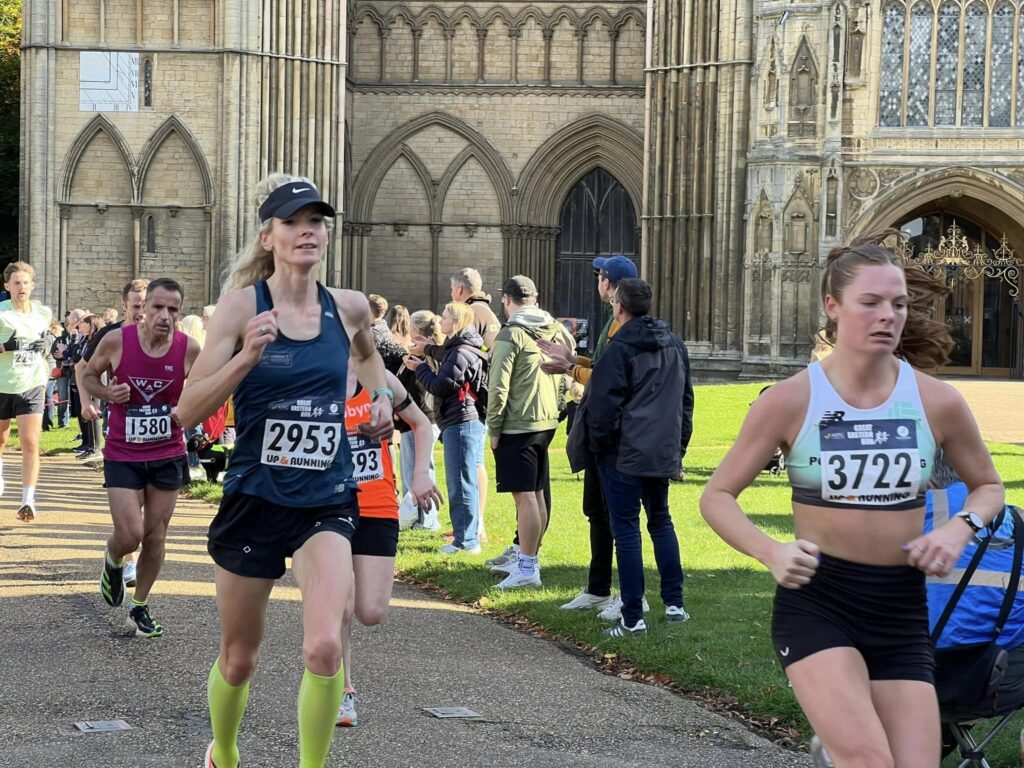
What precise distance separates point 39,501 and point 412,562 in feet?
15.7

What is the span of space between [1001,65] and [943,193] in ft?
9.17

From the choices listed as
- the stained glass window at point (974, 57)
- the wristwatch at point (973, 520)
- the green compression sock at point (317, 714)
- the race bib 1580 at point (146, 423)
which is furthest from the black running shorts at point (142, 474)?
the stained glass window at point (974, 57)

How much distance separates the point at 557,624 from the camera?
8.79m

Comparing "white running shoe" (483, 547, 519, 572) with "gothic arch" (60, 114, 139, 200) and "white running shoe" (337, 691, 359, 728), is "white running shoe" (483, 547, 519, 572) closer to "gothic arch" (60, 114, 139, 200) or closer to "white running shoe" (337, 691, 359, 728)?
"white running shoe" (337, 691, 359, 728)

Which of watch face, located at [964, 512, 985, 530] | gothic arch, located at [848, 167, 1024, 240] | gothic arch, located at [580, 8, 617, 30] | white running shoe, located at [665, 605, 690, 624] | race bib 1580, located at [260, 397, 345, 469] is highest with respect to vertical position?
gothic arch, located at [580, 8, 617, 30]

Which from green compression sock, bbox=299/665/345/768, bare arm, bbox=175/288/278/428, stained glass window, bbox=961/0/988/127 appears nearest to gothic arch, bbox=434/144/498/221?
stained glass window, bbox=961/0/988/127

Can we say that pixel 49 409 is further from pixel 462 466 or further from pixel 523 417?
pixel 523 417

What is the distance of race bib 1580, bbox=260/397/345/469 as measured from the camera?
4840mm

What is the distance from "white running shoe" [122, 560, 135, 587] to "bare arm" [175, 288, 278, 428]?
4.56 meters

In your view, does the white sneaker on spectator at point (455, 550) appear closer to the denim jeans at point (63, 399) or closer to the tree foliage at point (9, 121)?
the denim jeans at point (63, 399)

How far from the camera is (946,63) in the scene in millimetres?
31812

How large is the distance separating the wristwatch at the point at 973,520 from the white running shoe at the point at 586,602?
5074 millimetres

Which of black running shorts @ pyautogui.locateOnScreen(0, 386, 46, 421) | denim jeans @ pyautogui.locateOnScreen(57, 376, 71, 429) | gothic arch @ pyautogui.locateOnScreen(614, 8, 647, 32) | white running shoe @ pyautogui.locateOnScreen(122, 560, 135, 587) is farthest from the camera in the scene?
gothic arch @ pyautogui.locateOnScreen(614, 8, 647, 32)

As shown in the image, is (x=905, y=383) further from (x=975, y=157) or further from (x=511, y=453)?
(x=975, y=157)
